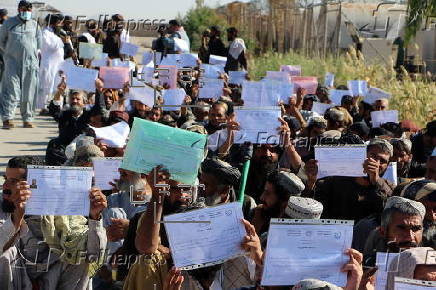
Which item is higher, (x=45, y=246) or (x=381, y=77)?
(x=45, y=246)

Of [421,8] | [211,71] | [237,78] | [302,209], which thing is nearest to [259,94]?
[421,8]

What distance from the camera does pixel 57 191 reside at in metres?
5.20

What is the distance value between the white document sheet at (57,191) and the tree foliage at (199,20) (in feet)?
104

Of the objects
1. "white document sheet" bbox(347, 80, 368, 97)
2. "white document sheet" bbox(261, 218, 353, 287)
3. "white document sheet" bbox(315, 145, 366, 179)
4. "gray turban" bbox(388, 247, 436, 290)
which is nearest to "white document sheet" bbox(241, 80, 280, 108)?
"white document sheet" bbox(315, 145, 366, 179)

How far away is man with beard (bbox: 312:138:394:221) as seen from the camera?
23.8ft

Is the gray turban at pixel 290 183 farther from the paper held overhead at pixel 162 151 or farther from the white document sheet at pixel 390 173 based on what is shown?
the white document sheet at pixel 390 173

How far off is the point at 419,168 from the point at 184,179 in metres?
4.25

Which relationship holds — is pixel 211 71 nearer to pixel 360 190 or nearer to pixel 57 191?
pixel 360 190

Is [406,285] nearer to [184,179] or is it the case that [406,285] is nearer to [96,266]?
[184,179]

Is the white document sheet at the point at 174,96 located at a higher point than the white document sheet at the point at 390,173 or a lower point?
lower

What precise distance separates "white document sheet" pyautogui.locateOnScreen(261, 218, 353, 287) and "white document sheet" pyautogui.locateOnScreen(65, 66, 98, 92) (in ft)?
23.4

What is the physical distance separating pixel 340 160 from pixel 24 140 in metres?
9.08

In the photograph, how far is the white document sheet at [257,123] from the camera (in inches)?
322

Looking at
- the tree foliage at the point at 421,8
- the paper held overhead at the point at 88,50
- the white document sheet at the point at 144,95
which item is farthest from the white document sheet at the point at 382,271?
the paper held overhead at the point at 88,50
